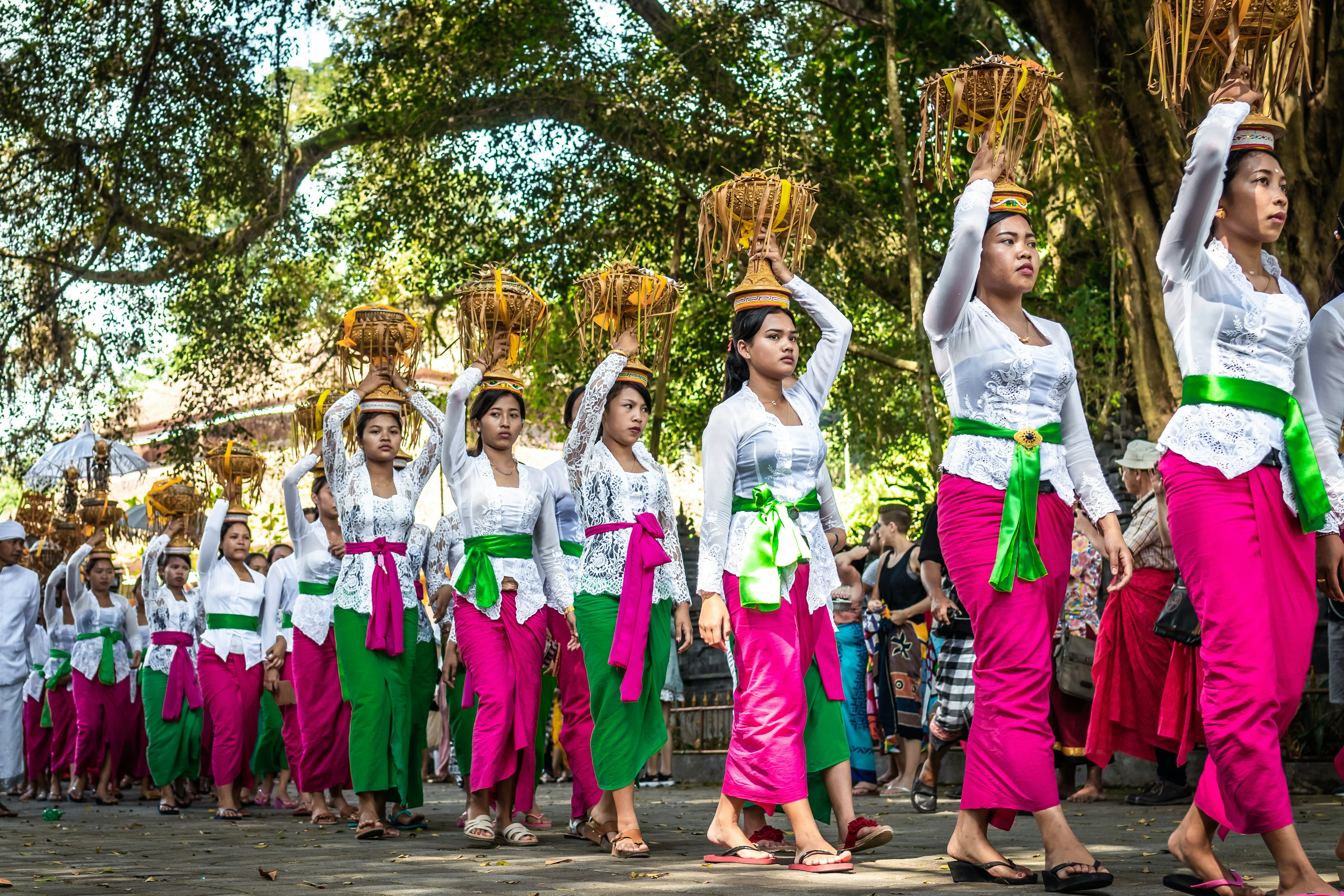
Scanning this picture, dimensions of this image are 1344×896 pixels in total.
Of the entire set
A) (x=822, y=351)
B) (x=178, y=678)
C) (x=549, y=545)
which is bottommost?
(x=178, y=678)

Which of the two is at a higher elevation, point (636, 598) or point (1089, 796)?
point (636, 598)

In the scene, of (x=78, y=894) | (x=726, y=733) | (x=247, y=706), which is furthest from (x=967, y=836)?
(x=726, y=733)

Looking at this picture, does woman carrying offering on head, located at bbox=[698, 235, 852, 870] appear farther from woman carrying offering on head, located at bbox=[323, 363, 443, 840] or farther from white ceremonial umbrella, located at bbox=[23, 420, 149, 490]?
white ceremonial umbrella, located at bbox=[23, 420, 149, 490]

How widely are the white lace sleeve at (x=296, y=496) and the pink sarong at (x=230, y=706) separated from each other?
1.67 metres

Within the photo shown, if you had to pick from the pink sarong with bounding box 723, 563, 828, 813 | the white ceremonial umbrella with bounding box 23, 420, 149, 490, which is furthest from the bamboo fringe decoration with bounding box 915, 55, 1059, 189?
the white ceremonial umbrella with bounding box 23, 420, 149, 490

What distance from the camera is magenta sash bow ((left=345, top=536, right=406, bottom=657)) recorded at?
741 centimetres

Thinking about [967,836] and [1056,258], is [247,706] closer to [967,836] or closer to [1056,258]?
[967,836]

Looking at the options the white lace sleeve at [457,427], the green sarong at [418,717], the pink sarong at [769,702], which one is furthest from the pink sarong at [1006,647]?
the green sarong at [418,717]

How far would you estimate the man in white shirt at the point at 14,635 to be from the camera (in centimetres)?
1099

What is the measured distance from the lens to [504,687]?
675 cm

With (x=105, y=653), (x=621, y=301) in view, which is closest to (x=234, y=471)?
(x=105, y=653)

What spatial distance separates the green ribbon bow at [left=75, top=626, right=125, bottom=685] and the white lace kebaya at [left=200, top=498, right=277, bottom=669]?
7.39 feet

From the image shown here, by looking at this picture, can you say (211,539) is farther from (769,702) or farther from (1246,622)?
(1246,622)

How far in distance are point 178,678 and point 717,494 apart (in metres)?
6.54
